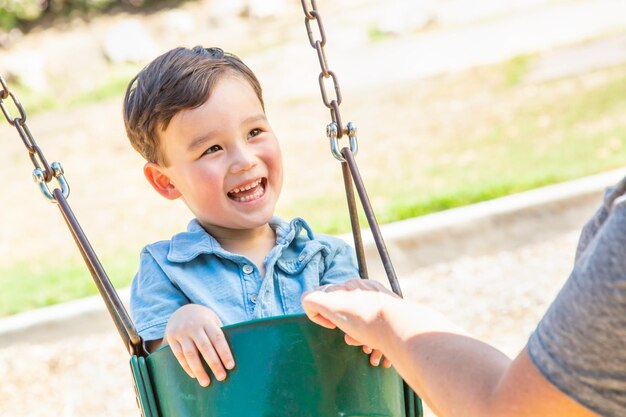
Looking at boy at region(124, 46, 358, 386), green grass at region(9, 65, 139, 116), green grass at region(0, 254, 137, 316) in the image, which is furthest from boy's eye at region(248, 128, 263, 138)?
green grass at region(9, 65, 139, 116)

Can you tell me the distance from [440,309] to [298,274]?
90.0 inches

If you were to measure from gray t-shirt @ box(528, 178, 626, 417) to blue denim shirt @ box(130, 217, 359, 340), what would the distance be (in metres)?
0.95

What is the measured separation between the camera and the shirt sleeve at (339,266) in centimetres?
213

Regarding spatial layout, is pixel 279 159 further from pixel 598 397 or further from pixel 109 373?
pixel 109 373

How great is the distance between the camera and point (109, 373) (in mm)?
4199

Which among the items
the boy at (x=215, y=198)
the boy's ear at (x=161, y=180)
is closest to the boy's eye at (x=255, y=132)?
the boy at (x=215, y=198)

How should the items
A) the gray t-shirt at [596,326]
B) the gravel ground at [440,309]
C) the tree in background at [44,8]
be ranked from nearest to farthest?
the gray t-shirt at [596,326] < the gravel ground at [440,309] < the tree in background at [44,8]

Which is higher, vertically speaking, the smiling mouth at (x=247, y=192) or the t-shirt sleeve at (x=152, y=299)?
the smiling mouth at (x=247, y=192)

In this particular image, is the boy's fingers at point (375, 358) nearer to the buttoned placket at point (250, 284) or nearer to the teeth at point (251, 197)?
the buttoned placket at point (250, 284)

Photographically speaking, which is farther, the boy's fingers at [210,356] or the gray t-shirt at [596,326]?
the boy's fingers at [210,356]

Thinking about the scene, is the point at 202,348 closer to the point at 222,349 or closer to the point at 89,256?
the point at 222,349

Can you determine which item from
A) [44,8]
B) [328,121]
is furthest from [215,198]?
[44,8]

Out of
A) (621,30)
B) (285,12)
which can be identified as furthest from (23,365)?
(285,12)

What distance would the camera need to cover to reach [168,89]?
81.6 inches
